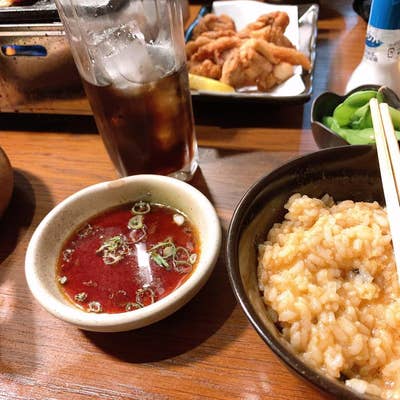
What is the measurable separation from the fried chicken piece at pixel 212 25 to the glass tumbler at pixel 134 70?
950mm

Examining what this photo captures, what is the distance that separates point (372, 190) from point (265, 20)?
1366mm

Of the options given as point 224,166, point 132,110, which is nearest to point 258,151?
point 224,166

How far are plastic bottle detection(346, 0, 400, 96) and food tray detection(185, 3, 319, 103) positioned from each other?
8.8 inches

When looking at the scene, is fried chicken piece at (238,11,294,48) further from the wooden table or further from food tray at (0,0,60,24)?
food tray at (0,0,60,24)

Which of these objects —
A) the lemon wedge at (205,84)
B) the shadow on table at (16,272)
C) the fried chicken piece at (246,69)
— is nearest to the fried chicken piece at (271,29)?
the fried chicken piece at (246,69)

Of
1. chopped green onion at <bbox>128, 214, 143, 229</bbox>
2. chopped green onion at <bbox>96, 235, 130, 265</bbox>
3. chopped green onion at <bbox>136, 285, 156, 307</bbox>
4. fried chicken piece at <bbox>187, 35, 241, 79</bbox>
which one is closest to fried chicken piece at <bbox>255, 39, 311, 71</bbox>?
fried chicken piece at <bbox>187, 35, 241, 79</bbox>

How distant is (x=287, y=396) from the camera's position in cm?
94

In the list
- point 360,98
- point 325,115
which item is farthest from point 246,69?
point 360,98

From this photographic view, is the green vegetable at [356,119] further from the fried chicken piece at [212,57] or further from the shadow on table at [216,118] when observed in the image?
the fried chicken piece at [212,57]

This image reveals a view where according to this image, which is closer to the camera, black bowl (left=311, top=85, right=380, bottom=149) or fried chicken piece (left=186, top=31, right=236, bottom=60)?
black bowl (left=311, top=85, right=380, bottom=149)

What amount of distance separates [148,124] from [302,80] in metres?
0.82

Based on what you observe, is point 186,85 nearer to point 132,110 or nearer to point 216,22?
point 132,110

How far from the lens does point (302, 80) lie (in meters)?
1.88

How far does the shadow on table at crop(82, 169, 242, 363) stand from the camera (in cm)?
106
